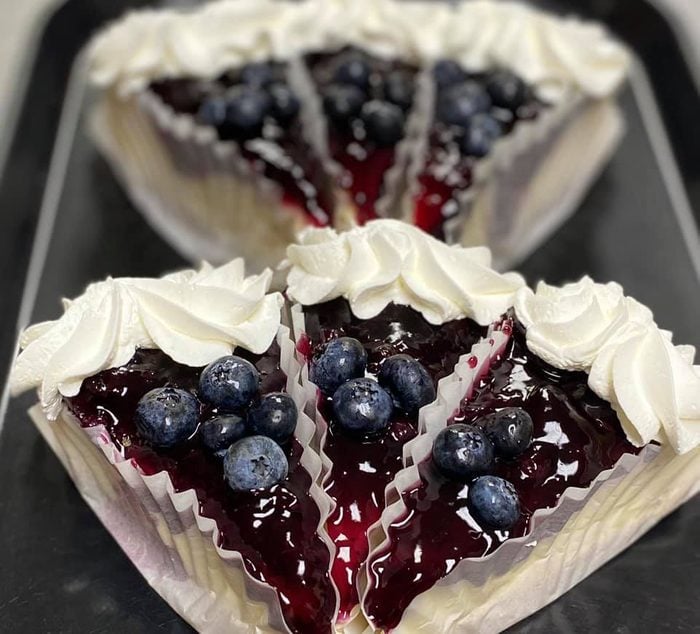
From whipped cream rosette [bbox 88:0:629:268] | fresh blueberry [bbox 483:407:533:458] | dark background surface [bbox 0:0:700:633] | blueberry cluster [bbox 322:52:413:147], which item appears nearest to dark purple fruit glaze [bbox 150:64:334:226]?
whipped cream rosette [bbox 88:0:629:268]

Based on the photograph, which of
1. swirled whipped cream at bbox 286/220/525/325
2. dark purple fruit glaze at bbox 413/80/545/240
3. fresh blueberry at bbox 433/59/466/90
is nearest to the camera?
swirled whipped cream at bbox 286/220/525/325

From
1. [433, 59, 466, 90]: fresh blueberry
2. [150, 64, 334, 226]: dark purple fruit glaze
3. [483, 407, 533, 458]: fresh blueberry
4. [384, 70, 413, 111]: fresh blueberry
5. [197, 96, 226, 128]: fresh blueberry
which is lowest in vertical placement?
[150, 64, 334, 226]: dark purple fruit glaze

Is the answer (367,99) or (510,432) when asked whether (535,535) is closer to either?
(510,432)

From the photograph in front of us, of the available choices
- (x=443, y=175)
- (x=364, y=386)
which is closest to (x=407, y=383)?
(x=364, y=386)

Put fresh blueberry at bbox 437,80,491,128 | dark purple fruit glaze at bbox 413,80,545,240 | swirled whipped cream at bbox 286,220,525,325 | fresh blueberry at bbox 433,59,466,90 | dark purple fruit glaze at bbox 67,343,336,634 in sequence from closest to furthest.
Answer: dark purple fruit glaze at bbox 67,343,336,634 < swirled whipped cream at bbox 286,220,525,325 < dark purple fruit glaze at bbox 413,80,545,240 < fresh blueberry at bbox 437,80,491,128 < fresh blueberry at bbox 433,59,466,90

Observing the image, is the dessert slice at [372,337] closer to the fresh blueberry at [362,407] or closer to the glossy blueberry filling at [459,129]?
the fresh blueberry at [362,407]

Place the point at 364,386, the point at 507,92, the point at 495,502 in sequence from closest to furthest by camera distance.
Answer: the point at 495,502 → the point at 364,386 → the point at 507,92

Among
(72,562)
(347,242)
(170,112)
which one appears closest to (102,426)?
(72,562)

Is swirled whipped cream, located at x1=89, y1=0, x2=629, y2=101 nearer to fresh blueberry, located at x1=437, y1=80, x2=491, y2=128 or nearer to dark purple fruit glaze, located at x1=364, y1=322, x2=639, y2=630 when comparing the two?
fresh blueberry, located at x1=437, y1=80, x2=491, y2=128
